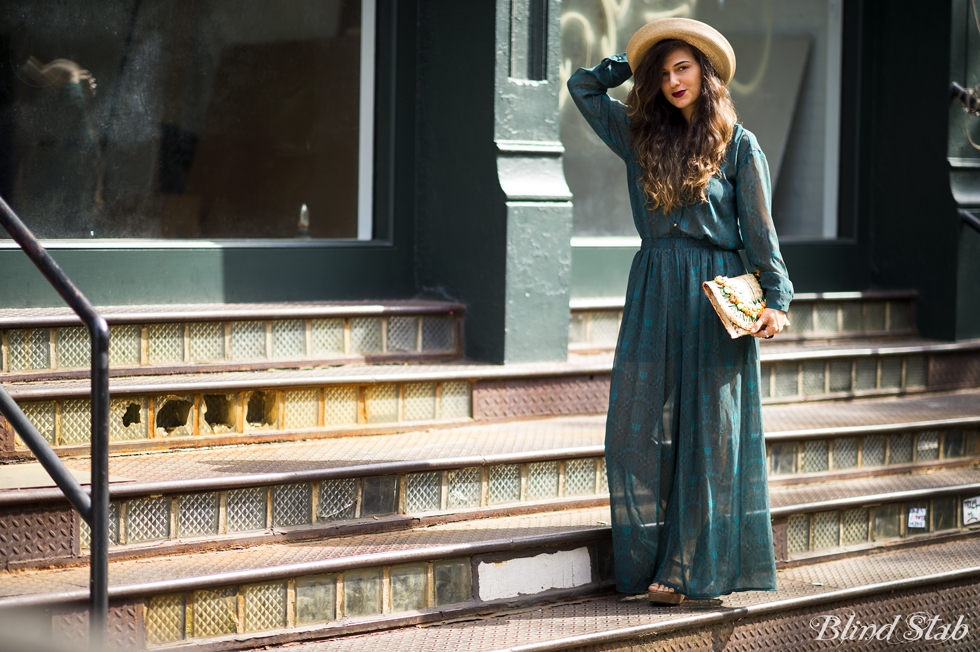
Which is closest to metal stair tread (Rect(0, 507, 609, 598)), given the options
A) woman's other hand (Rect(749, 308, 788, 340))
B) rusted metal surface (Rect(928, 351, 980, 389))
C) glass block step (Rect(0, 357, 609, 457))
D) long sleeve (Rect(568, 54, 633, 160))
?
glass block step (Rect(0, 357, 609, 457))

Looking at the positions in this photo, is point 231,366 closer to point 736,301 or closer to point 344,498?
point 344,498

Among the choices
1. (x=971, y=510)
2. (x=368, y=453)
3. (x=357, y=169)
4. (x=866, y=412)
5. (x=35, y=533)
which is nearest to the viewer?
(x=35, y=533)

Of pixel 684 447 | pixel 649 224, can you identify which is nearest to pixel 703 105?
pixel 649 224

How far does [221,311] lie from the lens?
3928 millimetres

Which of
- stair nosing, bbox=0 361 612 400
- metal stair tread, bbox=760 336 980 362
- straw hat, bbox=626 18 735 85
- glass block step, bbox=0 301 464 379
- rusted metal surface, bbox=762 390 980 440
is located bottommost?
rusted metal surface, bbox=762 390 980 440

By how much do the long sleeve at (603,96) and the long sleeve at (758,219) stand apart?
0.44 m

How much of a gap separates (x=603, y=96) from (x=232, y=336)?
1762 mm

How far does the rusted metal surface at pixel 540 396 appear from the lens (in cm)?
419

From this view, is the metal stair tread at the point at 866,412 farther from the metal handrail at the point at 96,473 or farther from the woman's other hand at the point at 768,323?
the metal handrail at the point at 96,473

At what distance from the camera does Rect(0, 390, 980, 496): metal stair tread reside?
3295mm

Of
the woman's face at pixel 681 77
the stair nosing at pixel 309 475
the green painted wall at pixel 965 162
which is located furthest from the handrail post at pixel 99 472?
the green painted wall at pixel 965 162

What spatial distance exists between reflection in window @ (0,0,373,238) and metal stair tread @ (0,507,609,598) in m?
1.71

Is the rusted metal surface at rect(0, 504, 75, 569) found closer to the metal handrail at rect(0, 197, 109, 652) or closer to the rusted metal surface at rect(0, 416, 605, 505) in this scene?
the rusted metal surface at rect(0, 416, 605, 505)

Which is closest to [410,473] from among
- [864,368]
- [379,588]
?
[379,588]
